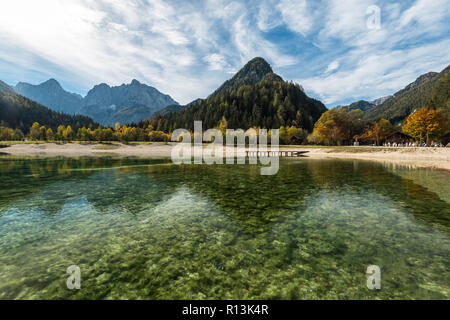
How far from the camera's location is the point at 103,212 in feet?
41.0

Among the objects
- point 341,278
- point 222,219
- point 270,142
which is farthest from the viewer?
point 270,142

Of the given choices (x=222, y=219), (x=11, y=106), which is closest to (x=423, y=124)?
(x=222, y=219)

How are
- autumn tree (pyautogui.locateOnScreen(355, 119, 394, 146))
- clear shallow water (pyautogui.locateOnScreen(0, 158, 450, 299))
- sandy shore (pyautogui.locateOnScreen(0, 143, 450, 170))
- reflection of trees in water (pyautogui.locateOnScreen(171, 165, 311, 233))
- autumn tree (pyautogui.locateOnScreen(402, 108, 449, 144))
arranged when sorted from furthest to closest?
autumn tree (pyautogui.locateOnScreen(355, 119, 394, 146)), autumn tree (pyautogui.locateOnScreen(402, 108, 449, 144)), sandy shore (pyautogui.locateOnScreen(0, 143, 450, 170)), reflection of trees in water (pyautogui.locateOnScreen(171, 165, 311, 233)), clear shallow water (pyautogui.locateOnScreen(0, 158, 450, 299))

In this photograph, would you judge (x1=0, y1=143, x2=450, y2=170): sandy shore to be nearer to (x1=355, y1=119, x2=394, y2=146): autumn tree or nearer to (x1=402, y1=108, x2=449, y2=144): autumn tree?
(x1=402, y1=108, x2=449, y2=144): autumn tree

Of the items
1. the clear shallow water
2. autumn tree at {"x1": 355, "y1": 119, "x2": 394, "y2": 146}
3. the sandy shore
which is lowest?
the clear shallow water

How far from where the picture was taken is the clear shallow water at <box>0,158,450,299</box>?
18.6 feet

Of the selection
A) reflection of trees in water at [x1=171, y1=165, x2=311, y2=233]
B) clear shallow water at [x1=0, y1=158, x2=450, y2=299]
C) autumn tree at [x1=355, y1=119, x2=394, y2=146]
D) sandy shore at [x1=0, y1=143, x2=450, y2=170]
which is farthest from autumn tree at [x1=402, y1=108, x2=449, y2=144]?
reflection of trees in water at [x1=171, y1=165, x2=311, y2=233]

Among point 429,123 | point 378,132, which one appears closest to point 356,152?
point 429,123

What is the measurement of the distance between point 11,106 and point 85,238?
947 feet

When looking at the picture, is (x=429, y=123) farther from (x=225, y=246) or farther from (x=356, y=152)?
(x=225, y=246)

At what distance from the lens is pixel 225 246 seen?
8.19 meters

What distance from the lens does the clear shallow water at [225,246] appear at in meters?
5.66
